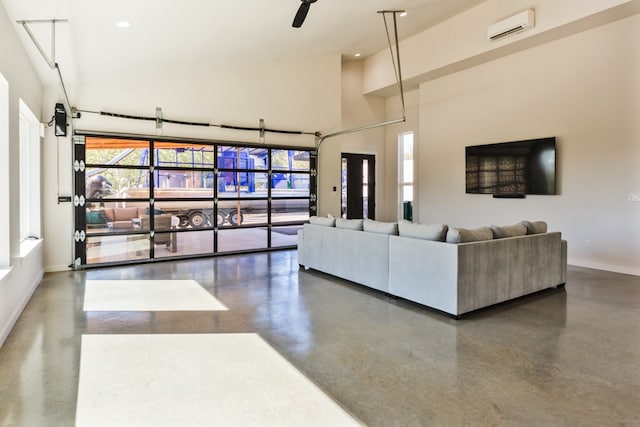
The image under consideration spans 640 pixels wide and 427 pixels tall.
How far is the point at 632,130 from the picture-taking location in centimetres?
579

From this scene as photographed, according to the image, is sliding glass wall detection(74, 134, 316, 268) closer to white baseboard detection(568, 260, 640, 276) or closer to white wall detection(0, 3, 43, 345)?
white wall detection(0, 3, 43, 345)

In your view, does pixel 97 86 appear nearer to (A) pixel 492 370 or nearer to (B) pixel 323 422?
(B) pixel 323 422

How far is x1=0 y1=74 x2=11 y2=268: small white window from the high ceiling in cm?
79

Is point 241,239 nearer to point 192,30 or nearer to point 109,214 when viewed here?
point 109,214

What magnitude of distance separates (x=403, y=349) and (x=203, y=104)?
591 centimetres

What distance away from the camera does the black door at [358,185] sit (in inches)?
416

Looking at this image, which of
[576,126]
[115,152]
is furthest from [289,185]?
[576,126]

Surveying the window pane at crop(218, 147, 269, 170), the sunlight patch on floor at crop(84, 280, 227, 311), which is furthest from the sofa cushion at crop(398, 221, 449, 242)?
the window pane at crop(218, 147, 269, 170)

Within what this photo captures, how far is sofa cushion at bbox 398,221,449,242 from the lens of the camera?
411 cm

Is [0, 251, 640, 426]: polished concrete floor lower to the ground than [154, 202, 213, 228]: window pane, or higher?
lower

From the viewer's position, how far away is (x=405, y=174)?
34.6 ft

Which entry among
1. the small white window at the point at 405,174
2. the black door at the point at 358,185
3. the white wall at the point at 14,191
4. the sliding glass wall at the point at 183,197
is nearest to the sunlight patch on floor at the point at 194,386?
the white wall at the point at 14,191

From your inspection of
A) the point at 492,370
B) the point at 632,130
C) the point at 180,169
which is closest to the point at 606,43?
the point at 632,130

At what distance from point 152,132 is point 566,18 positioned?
6826 millimetres
